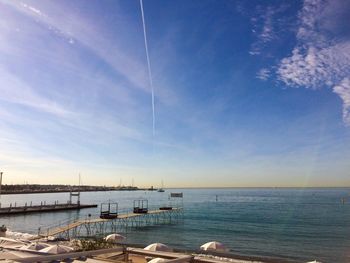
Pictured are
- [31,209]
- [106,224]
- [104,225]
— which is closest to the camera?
[106,224]

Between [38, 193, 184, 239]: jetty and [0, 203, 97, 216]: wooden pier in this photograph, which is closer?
[38, 193, 184, 239]: jetty

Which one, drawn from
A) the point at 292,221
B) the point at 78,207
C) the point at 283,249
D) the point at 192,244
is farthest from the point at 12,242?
the point at 78,207

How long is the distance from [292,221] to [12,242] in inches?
2252

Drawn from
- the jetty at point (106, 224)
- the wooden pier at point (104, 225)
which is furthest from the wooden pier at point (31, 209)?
the wooden pier at point (104, 225)

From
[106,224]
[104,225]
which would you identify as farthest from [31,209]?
[106,224]

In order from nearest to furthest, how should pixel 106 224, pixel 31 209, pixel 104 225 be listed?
pixel 106 224, pixel 104 225, pixel 31 209

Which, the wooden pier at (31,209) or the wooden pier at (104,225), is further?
the wooden pier at (31,209)

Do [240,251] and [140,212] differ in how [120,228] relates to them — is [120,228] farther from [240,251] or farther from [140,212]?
[240,251]

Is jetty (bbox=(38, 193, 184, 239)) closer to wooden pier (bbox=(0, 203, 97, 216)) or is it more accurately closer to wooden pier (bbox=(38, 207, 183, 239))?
wooden pier (bbox=(38, 207, 183, 239))

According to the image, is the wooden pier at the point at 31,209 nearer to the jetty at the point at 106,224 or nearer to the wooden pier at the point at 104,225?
the jetty at the point at 106,224

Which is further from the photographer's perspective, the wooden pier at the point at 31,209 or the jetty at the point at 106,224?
the wooden pier at the point at 31,209

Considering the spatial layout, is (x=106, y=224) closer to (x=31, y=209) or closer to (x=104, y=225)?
(x=104, y=225)

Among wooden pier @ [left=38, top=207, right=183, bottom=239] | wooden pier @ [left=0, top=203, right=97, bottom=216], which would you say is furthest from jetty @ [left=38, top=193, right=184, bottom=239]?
wooden pier @ [left=0, top=203, right=97, bottom=216]

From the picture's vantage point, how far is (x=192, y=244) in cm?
4178
